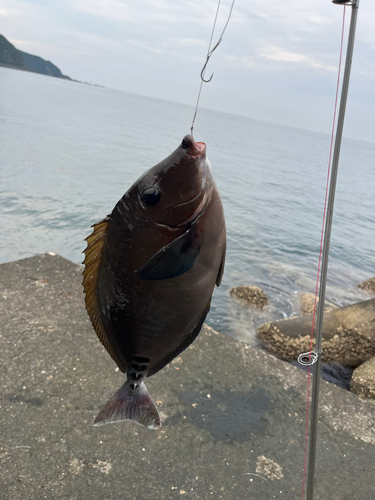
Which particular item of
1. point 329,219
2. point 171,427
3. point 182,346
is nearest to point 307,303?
point 171,427

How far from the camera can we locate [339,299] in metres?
11.6

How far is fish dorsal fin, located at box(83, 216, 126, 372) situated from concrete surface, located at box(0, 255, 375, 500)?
1948 millimetres

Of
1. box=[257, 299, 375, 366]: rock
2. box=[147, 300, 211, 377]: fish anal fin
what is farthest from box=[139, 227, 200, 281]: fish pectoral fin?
box=[257, 299, 375, 366]: rock

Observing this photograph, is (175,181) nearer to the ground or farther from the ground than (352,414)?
farther from the ground

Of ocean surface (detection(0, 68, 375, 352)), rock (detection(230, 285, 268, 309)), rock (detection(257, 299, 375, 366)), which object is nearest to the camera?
rock (detection(257, 299, 375, 366))

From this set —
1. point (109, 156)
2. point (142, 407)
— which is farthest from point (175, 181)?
point (109, 156)

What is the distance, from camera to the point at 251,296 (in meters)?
10.1

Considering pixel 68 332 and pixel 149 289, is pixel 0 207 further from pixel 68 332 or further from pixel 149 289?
pixel 149 289

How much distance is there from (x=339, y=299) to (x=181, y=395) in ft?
29.2

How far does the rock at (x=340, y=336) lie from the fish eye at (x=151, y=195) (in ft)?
19.1

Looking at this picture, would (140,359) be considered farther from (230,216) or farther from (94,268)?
(230,216)

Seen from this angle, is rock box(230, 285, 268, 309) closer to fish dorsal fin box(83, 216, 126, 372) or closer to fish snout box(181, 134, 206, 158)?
fish dorsal fin box(83, 216, 126, 372)

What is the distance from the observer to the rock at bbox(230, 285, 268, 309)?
9984 mm

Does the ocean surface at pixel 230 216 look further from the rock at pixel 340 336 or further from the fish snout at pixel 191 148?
the fish snout at pixel 191 148
